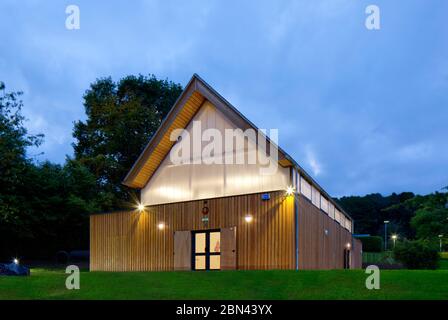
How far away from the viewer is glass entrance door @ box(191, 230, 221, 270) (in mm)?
19250

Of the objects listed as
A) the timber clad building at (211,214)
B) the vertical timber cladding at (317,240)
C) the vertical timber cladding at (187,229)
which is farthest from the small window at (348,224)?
the vertical timber cladding at (187,229)

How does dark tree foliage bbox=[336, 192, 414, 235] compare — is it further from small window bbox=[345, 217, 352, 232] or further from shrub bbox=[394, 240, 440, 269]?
shrub bbox=[394, 240, 440, 269]

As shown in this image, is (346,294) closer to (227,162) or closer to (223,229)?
(223,229)

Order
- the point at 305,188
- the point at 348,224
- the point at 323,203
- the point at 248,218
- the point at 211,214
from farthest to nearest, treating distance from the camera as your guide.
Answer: the point at 348,224
the point at 323,203
the point at 305,188
the point at 211,214
the point at 248,218

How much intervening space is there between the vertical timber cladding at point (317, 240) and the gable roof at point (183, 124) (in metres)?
1.60

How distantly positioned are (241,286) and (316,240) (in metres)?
9.56

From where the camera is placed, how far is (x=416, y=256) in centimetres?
1842

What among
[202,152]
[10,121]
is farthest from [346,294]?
[10,121]

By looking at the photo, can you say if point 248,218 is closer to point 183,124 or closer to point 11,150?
point 183,124

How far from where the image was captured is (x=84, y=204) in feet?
110

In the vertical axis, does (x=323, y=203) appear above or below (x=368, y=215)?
above

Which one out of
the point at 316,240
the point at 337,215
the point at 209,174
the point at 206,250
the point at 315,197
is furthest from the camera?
the point at 337,215

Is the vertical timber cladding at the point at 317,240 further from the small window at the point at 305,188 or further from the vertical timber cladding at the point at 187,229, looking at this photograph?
the vertical timber cladding at the point at 187,229

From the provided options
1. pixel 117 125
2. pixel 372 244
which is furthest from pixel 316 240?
pixel 372 244
